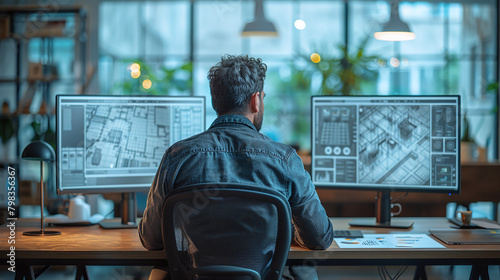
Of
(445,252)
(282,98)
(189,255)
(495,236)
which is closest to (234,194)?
(189,255)

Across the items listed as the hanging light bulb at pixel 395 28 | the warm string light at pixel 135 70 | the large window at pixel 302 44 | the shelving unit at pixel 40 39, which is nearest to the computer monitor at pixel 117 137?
the hanging light bulb at pixel 395 28

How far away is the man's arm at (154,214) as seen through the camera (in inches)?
62.2

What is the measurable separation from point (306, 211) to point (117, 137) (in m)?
0.97

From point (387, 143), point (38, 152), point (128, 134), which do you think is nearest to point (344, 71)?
point (387, 143)

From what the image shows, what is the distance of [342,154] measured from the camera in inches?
90.2

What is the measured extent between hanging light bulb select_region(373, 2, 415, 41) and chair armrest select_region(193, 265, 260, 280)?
3.19 metres

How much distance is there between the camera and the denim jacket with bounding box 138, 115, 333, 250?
1.54 meters

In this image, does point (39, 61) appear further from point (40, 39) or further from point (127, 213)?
point (127, 213)

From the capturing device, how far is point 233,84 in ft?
5.48

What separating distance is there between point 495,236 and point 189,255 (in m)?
1.22

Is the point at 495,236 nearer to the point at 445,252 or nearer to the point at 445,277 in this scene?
the point at 445,252

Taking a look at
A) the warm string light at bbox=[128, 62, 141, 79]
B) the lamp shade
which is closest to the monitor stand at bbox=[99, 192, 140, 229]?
the lamp shade

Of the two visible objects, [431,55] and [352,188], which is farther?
[431,55]

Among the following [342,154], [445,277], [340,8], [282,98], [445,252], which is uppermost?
[340,8]
